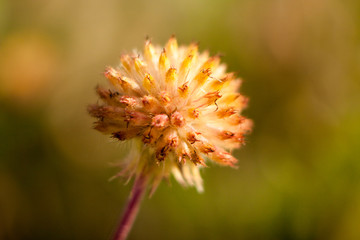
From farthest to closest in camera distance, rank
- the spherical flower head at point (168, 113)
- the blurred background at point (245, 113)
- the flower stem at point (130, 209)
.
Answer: the blurred background at point (245, 113) < the flower stem at point (130, 209) < the spherical flower head at point (168, 113)

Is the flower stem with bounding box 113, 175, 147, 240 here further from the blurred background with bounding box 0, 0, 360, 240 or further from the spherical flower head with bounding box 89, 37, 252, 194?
the blurred background with bounding box 0, 0, 360, 240

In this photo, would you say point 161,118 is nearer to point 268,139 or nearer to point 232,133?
point 232,133

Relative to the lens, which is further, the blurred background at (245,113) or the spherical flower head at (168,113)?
the blurred background at (245,113)

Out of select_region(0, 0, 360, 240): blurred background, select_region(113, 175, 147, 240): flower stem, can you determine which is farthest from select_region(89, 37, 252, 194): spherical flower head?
select_region(0, 0, 360, 240): blurred background

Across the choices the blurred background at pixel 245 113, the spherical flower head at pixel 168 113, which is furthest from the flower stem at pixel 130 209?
the blurred background at pixel 245 113

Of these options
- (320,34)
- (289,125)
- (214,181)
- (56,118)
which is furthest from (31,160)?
(320,34)

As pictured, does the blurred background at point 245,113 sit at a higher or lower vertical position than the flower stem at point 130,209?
higher

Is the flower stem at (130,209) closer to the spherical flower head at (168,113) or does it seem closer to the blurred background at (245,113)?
the spherical flower head at (168,113)
